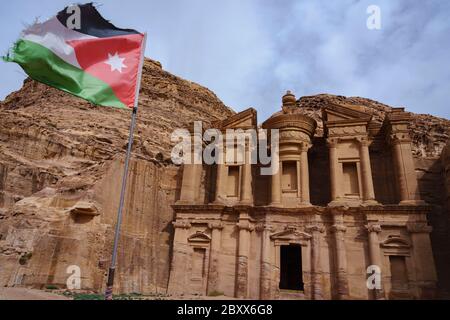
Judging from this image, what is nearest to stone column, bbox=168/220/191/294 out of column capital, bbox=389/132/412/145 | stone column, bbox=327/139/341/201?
stone column, bbox=327/139/341/201

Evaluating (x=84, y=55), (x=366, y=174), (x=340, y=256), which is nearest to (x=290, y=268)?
(x=340, y=256)

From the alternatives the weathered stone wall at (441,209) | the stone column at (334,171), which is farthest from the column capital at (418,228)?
the stone column at (334,171)

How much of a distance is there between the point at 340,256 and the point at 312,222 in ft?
8.03

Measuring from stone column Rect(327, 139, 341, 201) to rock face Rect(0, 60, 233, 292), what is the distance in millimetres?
11179

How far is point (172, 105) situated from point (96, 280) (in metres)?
27.0

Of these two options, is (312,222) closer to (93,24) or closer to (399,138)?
(399,138)

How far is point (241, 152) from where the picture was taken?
79.9 feet

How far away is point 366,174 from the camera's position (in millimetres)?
22094

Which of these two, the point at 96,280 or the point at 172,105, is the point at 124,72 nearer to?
the point at 96,280

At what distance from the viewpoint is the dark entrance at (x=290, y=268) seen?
25625 millimetres

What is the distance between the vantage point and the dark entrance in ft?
84.1

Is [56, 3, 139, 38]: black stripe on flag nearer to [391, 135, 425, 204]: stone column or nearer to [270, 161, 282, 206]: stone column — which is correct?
[270, 161, 282, 206]: stone column

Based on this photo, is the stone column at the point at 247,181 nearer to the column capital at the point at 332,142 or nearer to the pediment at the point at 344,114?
the column capital at the point at 332,142
